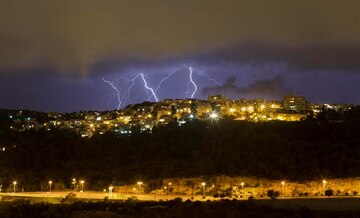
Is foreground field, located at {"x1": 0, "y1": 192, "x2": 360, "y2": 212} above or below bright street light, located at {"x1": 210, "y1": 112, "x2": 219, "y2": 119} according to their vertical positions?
below

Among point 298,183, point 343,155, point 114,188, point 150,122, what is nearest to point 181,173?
point 114,188

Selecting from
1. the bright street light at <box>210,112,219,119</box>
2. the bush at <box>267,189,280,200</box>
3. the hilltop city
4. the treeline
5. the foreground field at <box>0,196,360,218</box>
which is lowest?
the foreground field at <box>0,196,360,218</box>

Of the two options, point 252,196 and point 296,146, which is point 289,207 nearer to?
point 252,196

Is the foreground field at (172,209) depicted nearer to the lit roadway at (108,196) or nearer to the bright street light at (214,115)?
the lit roadway at (108,196)

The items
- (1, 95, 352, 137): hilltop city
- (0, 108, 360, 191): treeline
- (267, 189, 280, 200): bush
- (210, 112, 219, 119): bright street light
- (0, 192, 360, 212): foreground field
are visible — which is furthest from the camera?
(1, 95, 352, 137): hilltop city

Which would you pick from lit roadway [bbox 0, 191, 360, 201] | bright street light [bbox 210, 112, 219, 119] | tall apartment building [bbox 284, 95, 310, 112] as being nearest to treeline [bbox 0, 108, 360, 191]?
lit roadway [bbox 0, 191, 360, 201]

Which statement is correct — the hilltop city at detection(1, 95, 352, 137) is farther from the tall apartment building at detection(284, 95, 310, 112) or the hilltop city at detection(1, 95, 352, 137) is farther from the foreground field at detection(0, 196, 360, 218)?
the foreground field at detection(0, 196, 360, 218)

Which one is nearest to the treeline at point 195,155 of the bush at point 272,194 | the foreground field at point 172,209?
the bush at point 272,194

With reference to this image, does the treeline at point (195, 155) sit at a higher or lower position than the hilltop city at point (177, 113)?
lower
